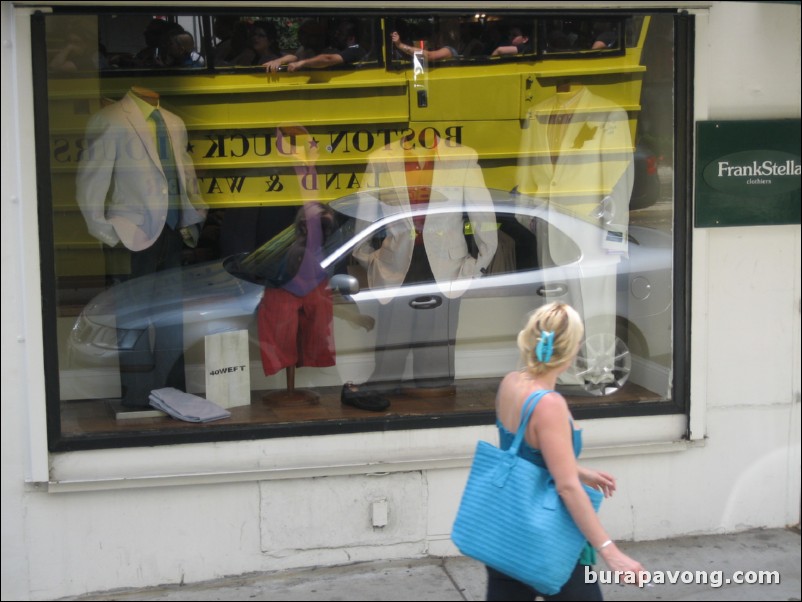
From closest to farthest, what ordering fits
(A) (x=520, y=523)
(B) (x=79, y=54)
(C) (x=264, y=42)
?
(A) (x=520, y=523)
(B) (x=79, y=54)
(C) (x=264, y=42)

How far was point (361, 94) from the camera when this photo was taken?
5.42 m

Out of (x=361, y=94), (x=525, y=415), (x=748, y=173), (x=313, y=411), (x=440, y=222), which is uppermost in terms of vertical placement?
(x=361, y=94)

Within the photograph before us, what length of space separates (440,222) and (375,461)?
1457 mm

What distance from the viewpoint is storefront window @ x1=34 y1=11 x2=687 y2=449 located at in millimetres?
4988

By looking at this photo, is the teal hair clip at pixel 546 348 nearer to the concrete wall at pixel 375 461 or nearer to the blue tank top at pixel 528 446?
the blue tank top at pixel 528 446

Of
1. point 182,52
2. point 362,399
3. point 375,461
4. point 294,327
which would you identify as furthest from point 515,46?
point 375,461

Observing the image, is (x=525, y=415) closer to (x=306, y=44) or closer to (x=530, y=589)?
(x=530, y=589)

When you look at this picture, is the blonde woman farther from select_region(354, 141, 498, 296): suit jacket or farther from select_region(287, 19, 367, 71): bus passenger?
select_region(287, 19, 367, 71): bus passenger

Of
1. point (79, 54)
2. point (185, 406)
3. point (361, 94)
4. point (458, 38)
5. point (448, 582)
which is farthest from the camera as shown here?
point (361, 94)

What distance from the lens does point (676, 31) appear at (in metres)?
4.89

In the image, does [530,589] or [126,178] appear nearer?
[530,589]

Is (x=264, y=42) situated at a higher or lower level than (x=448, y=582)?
higher

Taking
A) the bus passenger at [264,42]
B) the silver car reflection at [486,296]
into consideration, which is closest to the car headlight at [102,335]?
the silver car reflection at [486,296]

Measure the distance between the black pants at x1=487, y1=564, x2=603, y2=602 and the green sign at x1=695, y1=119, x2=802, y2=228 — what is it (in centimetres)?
240
